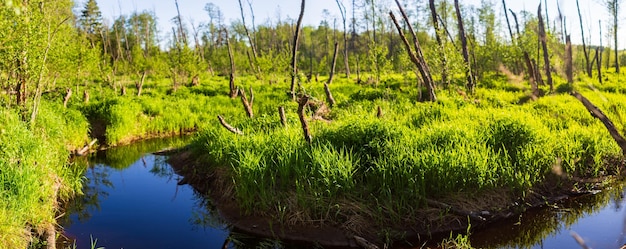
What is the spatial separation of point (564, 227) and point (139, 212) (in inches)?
275

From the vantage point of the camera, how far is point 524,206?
7.50 meters

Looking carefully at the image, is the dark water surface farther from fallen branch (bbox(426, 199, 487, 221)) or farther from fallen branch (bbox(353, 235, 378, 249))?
fallen branch (bbox(426, 199, 487, 221))

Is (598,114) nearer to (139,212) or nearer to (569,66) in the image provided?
(569,66)

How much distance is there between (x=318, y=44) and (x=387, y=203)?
63.0 metres

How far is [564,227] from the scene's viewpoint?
22.6ft

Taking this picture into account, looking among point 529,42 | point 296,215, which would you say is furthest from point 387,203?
point 529,42

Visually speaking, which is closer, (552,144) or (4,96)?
(552,144)

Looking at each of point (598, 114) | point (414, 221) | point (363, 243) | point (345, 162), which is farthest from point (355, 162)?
point (598, 114)

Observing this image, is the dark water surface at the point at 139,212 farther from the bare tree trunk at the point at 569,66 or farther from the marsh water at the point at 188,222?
the bare tree trunk at the point at 569,66

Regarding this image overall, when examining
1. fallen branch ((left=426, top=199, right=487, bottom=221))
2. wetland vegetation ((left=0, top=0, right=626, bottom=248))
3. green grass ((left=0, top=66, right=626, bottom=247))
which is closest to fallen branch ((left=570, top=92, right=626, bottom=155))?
wetland vegetation ((left=0, top=0, right=626, bottom=248))

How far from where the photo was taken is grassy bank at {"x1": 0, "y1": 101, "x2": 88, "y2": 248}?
19.5 ft

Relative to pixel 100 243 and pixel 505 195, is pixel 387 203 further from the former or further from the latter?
pixel 100 243

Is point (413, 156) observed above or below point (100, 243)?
above

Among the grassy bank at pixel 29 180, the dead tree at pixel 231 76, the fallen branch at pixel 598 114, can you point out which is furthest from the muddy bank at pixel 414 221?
the dead tree at pixel 231 76
